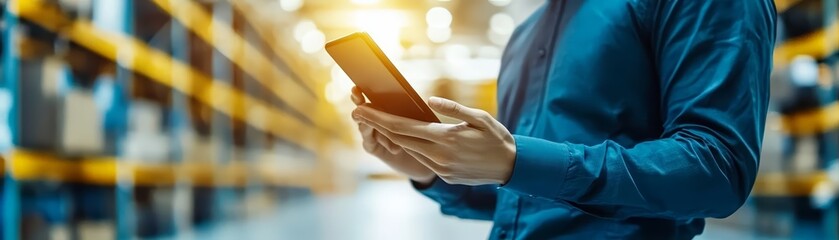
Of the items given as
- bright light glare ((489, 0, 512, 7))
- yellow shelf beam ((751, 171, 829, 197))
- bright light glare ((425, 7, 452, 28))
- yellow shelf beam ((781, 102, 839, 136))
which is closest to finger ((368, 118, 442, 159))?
yellow shelf beam ((781, 102, 839, 136))

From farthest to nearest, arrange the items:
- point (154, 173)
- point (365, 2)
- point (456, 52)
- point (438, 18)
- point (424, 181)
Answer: point (456, 52) < point (438, 18) < point (365, 2) < point (154, 173) < point (424, 181)

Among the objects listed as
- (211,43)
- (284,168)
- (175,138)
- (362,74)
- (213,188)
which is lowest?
(284,168)

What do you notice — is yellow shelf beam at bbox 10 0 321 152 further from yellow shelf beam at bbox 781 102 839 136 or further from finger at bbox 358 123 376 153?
yellow shelf beam at bbox 781 102 839 136

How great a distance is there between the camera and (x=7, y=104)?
7.90 feet

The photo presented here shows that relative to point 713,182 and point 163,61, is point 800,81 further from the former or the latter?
point 713,182

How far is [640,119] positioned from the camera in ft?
3.17

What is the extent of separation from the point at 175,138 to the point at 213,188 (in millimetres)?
1457

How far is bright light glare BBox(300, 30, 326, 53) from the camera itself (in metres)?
12.9

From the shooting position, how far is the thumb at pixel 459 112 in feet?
2.57

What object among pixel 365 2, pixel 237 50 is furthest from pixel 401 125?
pixel 365 2

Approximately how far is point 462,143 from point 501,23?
11.1 m

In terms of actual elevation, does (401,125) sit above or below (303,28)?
above

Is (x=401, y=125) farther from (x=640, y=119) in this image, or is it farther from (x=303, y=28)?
(x=303, y=28)

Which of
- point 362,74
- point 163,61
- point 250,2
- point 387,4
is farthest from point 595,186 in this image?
point 387,4
